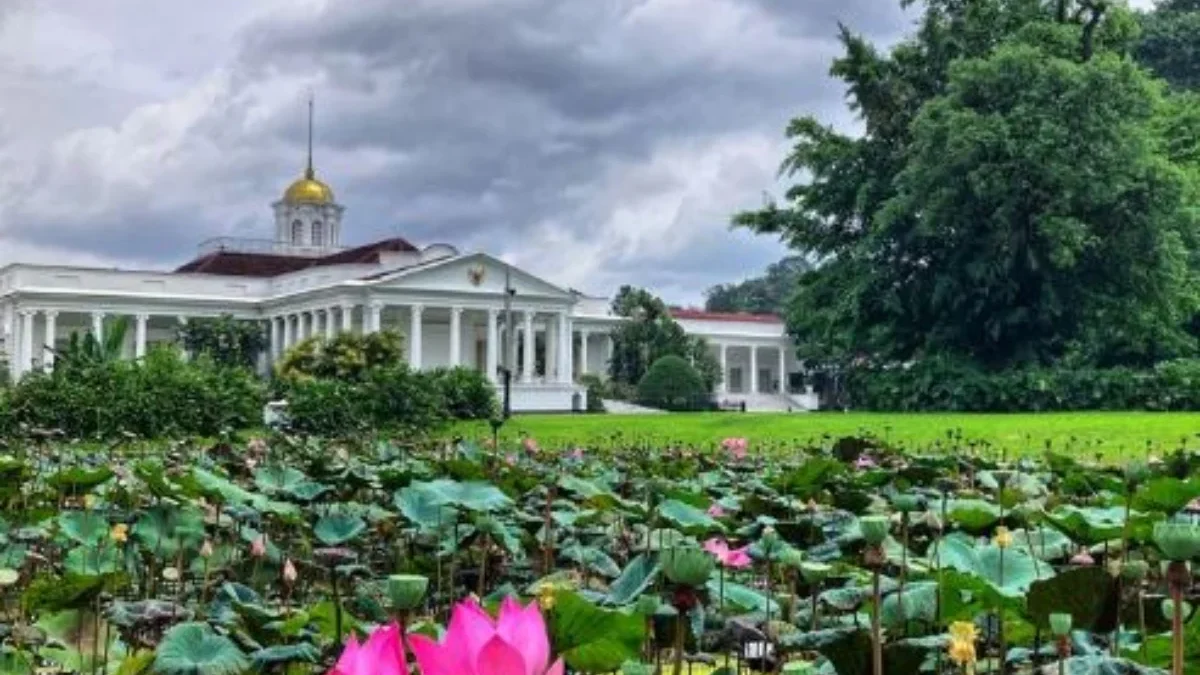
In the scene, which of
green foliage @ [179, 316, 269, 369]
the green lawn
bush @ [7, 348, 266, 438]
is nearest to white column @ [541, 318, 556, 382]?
green foliage @ [179, 316, 269, 369]

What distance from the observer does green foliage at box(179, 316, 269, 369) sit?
43.2 metres

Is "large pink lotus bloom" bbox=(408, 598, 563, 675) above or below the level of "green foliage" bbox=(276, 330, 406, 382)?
below

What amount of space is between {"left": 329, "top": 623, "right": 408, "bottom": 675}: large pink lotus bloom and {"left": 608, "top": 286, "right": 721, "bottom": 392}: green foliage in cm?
4490

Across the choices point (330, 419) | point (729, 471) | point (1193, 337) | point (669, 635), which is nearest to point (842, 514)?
point (669, 635)

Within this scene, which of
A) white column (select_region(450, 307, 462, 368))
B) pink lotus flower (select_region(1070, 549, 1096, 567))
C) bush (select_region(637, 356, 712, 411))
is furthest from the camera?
white column (select_region(450, 307, 462, 368))

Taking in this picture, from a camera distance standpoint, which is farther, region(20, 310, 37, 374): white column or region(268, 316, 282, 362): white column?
region(268, 316, 282, 362): white column

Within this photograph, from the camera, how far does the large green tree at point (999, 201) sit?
21.5 meters

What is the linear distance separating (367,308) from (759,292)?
42.6 metres

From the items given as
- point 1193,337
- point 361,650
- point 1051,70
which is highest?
point 1051,70

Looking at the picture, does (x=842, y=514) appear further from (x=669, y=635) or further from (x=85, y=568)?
(x=85, y=568)

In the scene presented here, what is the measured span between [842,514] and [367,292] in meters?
38.2

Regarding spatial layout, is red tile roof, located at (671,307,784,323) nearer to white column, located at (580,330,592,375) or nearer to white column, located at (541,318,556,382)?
white column, located at (580,330,592,375)

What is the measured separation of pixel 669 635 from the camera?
212 centimetres

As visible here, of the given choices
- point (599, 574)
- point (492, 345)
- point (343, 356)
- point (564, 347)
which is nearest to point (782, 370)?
point (564, 347)
